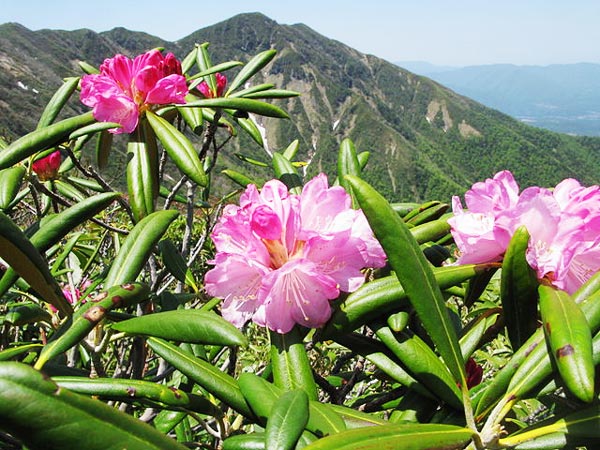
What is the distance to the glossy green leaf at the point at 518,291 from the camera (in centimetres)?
72

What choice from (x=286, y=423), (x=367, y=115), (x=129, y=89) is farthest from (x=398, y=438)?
(x=367, y=115)

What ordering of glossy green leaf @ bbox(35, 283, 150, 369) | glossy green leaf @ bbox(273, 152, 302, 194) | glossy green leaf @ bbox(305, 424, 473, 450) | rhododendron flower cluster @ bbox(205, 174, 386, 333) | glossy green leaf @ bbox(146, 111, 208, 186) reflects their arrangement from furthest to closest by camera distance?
1. glossy green leaf @ bbox(273, 152, 302, 194)
2. glossy green leaf @ bbox(146, 111, 208, 186)
3. rhododendron flower cluster @ bbox(205, 174, 386, 333)
4. glossy green leaf @ bbox(35, 283, 150, 369)
5. glossy green leaf @ bbox(305, 424, 473, 450)

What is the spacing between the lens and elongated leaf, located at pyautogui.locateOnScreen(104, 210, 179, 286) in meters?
0.87

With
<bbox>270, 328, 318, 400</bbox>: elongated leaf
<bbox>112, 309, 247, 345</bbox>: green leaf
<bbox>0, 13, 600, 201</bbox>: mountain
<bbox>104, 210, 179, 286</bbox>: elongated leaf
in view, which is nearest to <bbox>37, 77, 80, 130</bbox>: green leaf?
<bbox>104, 210, 179, 286</bbox>: elongated leaf

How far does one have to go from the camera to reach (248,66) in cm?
190

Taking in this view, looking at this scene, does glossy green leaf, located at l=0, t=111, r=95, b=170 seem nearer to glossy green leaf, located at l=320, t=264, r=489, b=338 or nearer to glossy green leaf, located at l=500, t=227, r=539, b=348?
glossy green leaf, located at l=320, t=264, r=489, b=338

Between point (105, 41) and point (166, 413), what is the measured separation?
117279mm

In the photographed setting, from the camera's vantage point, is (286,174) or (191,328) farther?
(286,174)

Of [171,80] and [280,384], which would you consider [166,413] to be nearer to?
[280,384]

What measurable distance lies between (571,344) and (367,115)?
328ft

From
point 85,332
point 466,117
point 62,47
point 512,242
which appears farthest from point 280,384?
point 466,117

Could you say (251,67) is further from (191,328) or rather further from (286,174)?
(191,328)

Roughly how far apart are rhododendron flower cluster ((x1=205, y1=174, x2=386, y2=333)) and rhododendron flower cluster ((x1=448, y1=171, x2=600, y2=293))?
181 millimetres

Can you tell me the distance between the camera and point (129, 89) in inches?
50.3
